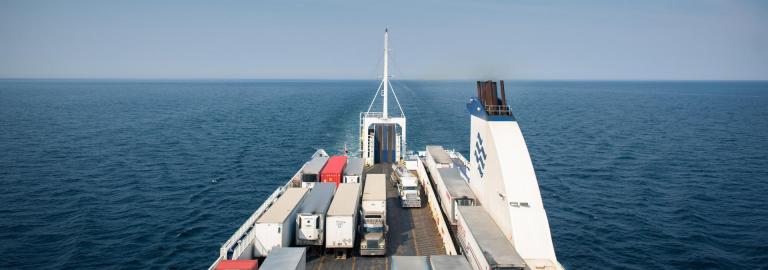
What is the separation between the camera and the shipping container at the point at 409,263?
18219mm

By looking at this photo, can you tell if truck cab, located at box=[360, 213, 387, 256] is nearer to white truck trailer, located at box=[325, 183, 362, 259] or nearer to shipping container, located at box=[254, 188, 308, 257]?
white truck trailer, located at box=[325, 183, 362, 259]

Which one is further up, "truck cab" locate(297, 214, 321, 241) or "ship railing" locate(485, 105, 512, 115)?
"ship railing" locate(485, 105, 512, 115)

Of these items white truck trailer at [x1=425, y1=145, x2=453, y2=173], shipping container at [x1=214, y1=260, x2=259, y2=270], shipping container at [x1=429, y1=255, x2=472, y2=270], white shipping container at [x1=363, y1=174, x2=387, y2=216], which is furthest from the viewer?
white truck trailer at [x1=425, y1=145, x2=453, y2=173]

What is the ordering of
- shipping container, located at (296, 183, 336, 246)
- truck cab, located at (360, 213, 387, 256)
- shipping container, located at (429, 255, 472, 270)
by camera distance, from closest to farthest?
1. shipping container, located at (429, 255, 472, 270)
2. truck cab, located at (360, 213, 387, 256)
3. shipping container, located at (296, 183, 336, 246)

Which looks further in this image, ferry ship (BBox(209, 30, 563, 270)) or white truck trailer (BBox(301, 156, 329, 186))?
white truck trailer (BBox(301, 156, 329, 186))

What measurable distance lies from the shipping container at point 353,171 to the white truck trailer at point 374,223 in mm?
4264

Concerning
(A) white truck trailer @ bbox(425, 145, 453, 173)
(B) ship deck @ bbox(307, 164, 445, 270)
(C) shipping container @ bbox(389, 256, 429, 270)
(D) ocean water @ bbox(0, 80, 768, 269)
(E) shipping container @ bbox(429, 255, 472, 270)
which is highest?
(A) white truck trailer @ bbox(425, 145, 453, 173)

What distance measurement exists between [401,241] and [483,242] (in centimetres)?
713

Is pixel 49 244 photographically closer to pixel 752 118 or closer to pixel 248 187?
pixel 248 187

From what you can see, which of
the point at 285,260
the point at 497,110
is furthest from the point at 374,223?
the point at 497,110

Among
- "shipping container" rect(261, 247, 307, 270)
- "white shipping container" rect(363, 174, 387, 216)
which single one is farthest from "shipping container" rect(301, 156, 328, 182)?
"shipping container" rect(261, 247, 307, 270)

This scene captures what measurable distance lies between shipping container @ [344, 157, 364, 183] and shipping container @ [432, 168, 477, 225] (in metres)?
6.03

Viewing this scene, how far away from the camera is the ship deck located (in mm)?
22250

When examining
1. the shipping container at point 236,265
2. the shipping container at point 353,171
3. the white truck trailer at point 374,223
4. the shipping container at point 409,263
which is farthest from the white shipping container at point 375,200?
the shipping container at point 236,265
